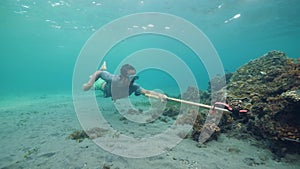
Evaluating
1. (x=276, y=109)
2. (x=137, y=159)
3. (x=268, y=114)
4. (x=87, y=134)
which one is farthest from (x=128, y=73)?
(x=276, y=109)

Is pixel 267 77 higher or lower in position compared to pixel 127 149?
higher

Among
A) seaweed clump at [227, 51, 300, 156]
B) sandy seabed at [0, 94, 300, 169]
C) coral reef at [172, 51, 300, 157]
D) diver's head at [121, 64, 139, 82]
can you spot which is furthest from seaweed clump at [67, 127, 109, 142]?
seaweed clump at [227, 51, 300, 156]

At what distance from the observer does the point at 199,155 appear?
5488 mm

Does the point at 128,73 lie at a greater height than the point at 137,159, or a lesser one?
greater

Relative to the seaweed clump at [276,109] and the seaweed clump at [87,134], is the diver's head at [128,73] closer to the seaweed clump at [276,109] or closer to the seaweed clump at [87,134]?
the seaweed clump at [87,134]

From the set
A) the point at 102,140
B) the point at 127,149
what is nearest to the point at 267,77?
the point at 127,149

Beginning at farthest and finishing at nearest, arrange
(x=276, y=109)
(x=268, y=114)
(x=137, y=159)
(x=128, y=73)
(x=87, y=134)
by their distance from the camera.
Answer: (x=128, y=73) < (x=87, y=134) < (x=268, y=114) < (x=276, y=109) < (x=137, y=159)

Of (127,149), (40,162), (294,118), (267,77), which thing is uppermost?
(267,77)

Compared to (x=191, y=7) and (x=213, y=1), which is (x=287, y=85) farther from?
(x=191, y=7)

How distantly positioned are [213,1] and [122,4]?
37.8 ft

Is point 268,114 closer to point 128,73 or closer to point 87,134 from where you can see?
point 128,73

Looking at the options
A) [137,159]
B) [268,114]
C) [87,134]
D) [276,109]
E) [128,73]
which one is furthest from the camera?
[128,73]

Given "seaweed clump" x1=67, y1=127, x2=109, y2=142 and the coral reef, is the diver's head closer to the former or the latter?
"seaweed clump" x1=67, y1=127, x2=109, y2=142

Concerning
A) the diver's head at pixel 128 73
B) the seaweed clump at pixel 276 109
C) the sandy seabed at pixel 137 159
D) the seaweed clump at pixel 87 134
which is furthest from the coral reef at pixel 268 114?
the seaweed clump at pixel 87 134
